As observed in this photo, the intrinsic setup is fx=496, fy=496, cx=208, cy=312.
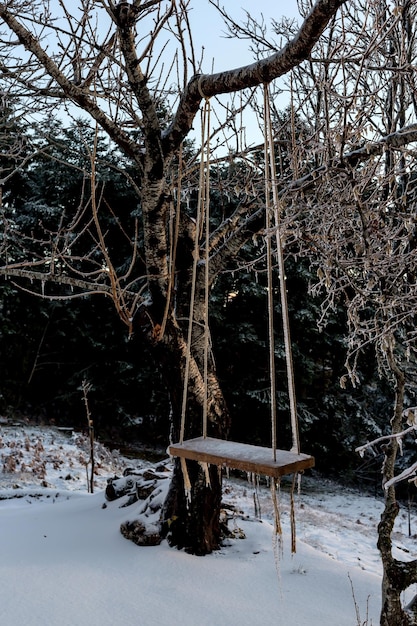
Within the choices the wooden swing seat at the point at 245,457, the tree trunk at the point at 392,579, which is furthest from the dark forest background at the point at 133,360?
the wooden swing seat at the point at 245,457

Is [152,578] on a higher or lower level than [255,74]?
lower

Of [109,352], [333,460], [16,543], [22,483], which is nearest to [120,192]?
[109,352]

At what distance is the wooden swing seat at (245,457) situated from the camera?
1751 millimetres

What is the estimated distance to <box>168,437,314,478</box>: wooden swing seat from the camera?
1751 mm

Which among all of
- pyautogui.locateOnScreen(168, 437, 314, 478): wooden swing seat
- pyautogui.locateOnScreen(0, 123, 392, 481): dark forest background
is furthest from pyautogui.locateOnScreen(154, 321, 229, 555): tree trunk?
pyautogui.locateOnScreen(0, 123, 392, 481): dark forest background

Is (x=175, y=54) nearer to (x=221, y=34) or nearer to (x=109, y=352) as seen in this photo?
(x=221, y=34)

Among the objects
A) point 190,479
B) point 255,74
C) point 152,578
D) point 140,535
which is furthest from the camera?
point 140,535

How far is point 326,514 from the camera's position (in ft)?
30.5

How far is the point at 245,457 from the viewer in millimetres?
1907

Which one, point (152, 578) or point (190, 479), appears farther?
point (190, 479)

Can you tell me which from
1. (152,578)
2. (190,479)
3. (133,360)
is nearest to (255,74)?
(190,479)

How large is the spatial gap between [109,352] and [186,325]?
9.69m

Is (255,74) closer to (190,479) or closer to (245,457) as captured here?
(245,457)

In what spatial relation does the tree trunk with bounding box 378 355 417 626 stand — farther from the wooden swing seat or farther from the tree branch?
the tree branch
